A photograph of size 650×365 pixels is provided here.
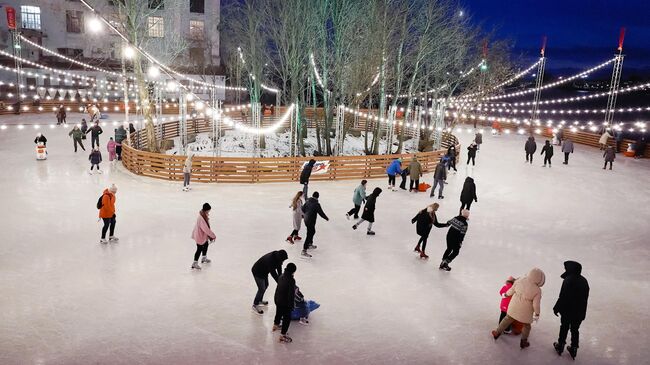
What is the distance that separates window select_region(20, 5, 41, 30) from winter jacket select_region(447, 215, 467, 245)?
44846 millimetres

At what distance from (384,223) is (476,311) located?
16.0 ft

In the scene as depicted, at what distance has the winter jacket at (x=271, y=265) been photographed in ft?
23.6

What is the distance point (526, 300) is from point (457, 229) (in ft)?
8.43

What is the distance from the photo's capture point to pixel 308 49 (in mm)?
21859

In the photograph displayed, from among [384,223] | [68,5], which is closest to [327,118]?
[384,223]

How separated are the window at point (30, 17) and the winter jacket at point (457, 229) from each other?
147ft

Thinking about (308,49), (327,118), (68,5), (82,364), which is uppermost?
(68,5)

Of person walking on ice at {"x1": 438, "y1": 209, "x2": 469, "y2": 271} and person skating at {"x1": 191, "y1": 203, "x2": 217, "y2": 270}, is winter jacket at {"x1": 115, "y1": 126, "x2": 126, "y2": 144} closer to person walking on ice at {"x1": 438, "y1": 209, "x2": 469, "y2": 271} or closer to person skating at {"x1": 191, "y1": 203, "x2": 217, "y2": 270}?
person skating at {"x1": 191, "y1": 203, "x2": 217, "y2": 270}

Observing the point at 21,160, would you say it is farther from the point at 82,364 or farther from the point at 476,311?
the point at 476,311

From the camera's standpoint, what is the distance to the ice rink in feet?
22.5

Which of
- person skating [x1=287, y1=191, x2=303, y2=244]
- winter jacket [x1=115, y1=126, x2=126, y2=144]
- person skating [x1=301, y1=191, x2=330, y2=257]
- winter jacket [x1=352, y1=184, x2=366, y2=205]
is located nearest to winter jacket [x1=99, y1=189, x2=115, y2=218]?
person skating [x1=287, y1=191, x2=303, y2=244]

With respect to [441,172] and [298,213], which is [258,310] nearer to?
[298,213]

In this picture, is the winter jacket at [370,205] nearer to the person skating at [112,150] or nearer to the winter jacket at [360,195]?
the winter jacket at [360,195]

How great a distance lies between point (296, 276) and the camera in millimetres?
9195
